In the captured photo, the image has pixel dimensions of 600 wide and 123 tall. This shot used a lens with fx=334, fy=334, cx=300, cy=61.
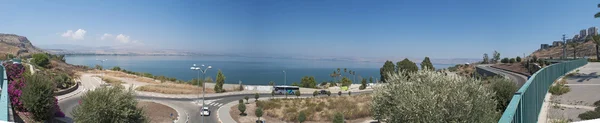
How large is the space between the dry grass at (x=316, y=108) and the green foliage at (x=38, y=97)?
18.9 m

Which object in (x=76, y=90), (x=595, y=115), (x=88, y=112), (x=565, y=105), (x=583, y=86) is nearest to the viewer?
(x=595, y=115)

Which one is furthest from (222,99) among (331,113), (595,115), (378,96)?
(595,115)

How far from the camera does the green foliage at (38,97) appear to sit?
1819 centimetres

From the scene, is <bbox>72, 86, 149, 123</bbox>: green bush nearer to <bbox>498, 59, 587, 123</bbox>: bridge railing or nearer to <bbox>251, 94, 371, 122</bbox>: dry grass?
<bbox>251, 94, 371, 122</bbox>: dry grass

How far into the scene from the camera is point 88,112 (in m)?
16.9

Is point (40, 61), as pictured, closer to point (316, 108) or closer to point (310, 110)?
point (310, 110)

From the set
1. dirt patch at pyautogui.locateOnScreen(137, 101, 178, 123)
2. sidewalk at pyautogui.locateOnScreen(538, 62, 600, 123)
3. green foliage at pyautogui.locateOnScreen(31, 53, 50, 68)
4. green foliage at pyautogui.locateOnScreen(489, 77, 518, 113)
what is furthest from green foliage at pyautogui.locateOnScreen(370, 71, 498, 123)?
green foliage at pyautogui.locateOnScreen(31, 53, 50, 68)

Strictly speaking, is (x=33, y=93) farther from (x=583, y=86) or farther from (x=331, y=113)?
(x=583, y=86)

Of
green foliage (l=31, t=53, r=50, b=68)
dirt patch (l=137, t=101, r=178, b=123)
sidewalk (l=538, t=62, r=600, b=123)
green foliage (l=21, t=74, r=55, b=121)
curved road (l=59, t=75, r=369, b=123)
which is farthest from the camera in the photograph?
green foliage (l=31, t=53, r=50, b=68)

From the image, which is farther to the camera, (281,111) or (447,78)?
(281,111)

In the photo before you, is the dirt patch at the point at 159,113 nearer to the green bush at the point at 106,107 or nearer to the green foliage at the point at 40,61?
the green bush at the point at 106,107

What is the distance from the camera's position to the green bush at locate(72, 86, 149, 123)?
664 inches

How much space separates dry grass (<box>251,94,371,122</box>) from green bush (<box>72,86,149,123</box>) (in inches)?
664

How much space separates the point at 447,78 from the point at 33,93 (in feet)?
70.2
